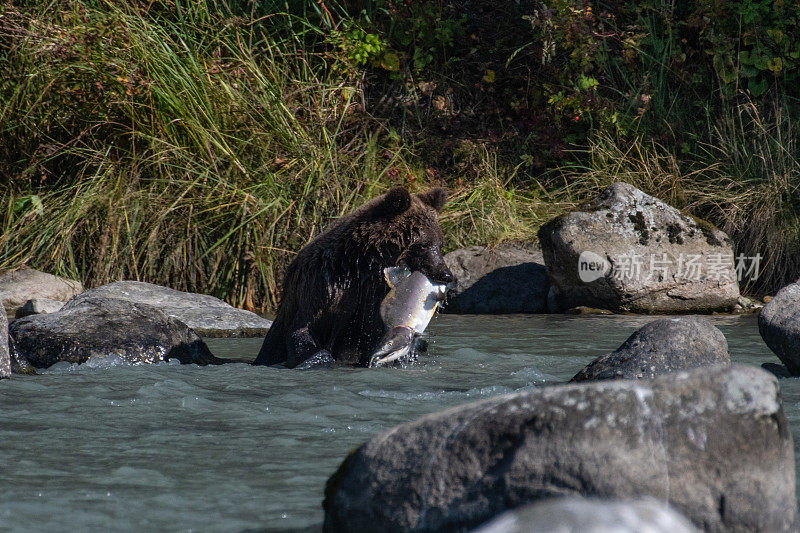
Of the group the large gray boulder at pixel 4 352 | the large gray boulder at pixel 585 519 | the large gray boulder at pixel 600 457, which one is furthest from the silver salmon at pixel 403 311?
the large gray boulder at pixel 585 519

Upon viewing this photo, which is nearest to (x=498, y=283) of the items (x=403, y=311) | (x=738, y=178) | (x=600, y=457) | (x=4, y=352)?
(x=738, y=178)

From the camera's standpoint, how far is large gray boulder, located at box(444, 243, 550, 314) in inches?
392

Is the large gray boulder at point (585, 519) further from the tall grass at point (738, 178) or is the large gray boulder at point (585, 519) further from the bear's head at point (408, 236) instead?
the tall grass at point (738, 178)

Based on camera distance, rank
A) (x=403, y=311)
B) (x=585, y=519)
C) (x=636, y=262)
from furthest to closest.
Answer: (x=636, y=262) < (x=403, y=311) < (x=585, y=519)

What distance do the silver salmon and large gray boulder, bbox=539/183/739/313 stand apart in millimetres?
4236

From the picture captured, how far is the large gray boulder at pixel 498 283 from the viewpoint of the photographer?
9.95 m

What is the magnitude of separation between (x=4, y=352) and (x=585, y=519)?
13.4 feet

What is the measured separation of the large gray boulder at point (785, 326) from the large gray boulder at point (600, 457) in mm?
2851

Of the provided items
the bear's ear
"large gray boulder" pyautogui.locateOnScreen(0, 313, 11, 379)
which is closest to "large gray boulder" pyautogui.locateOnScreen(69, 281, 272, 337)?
"large gray boulder" pyautogui.locateOnScreen(0, 313, 11, 379)

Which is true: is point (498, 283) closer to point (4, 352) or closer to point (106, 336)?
point (106, 336)

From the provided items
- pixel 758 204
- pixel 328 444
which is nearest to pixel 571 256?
pixel 758 204

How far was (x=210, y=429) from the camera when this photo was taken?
12.4 feet

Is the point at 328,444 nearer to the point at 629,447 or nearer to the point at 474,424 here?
the point at 474,424

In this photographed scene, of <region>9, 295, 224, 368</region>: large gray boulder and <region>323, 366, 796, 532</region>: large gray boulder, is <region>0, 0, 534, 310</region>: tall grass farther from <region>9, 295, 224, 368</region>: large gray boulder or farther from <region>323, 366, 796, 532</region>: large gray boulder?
<region>323, 366, 796, 532</region>: large gray boulder
